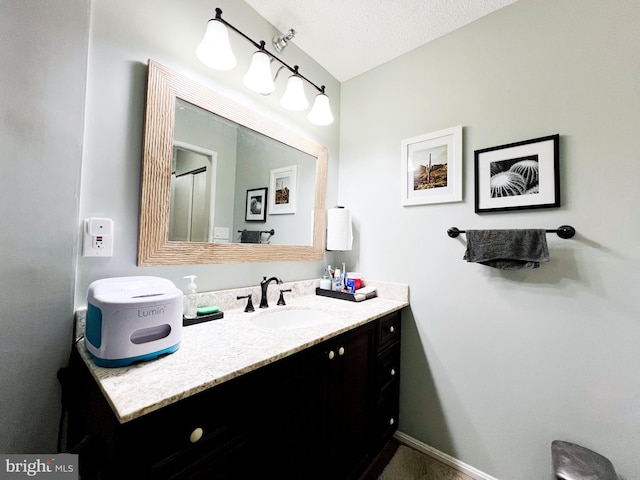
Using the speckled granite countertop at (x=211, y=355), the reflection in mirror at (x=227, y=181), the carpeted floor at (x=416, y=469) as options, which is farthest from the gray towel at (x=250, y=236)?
the carpeted floor at (x=416, y=469)

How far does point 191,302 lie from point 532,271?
1541mm

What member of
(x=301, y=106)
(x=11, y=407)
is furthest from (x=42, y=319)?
(x=301, y=106)

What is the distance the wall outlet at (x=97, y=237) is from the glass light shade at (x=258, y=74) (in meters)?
0.90

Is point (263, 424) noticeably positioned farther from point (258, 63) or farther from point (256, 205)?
point (258, 63)

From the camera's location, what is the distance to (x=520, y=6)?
49.9 inches

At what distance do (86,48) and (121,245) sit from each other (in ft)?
2.26

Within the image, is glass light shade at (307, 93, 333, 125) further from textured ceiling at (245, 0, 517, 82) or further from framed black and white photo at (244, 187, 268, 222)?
framed black and white photo at (244, 187, 268, 222)

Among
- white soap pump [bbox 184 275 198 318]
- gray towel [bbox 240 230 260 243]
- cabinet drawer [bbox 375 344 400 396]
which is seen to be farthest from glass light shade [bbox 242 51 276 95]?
cabinet drawer [bbox 375 344 400 396]

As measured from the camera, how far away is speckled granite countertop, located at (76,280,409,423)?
0.57m

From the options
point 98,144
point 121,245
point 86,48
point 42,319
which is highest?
point 86,48

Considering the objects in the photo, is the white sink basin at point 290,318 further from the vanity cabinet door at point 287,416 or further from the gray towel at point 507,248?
the gray towel at point 507,248

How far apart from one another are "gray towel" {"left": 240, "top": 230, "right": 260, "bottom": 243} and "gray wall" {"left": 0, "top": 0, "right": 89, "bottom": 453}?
649 millimetres

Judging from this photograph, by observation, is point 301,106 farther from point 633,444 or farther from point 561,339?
point 633,444

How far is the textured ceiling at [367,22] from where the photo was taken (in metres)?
1.33
